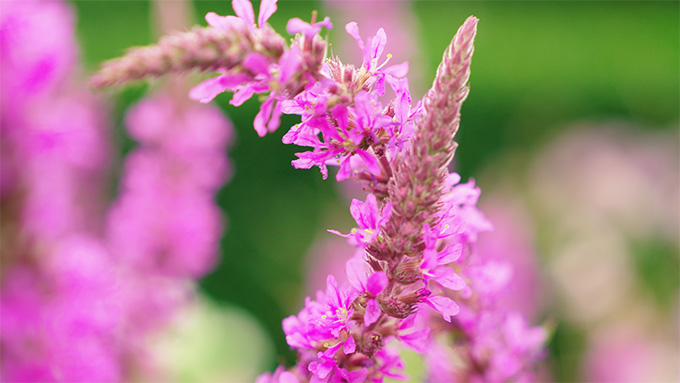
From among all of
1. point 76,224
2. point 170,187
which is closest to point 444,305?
point 170,187

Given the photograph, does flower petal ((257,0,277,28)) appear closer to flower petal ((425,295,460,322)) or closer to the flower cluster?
the flower cluster

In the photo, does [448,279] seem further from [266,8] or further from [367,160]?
[266,8]

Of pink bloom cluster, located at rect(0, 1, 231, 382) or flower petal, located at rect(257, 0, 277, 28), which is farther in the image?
pink bloom cluster, located at rect(0, 1, 231, 382)

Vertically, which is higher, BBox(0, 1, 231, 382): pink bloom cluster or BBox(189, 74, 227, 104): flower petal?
BBox(189, 74, 227, 104): flower petal

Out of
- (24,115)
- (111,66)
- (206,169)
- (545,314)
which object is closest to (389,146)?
(111,66)

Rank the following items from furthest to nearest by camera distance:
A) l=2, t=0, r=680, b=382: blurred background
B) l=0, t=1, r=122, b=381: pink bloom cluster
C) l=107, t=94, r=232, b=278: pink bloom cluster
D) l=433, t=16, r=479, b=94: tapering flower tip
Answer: l=2, t=0, r=680, b=382: blurred background
l=107, t=94, r=232, b=278: pink bloom cluster
l=0, t=1, r=122, b=381: pink bloom cluster
l=433, t=16, r=479, b=94: tapering flower tip

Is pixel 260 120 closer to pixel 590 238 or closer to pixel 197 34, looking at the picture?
pixel 197 34

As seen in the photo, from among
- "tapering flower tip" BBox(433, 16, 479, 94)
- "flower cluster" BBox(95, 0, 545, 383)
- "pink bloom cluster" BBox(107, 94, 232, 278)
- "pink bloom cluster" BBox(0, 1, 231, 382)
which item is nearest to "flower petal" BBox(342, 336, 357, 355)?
"flower cluster" BBox(95, 0, 545, 383)
